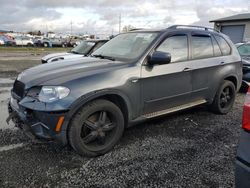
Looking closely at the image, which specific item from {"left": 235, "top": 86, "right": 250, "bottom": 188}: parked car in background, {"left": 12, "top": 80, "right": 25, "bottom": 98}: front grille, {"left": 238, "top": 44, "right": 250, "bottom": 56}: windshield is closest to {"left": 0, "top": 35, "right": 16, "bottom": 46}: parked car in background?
{"left": 238, "top": 44, "right": 250, "bottom": 56}: windshield

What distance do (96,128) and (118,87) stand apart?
25.3 inches

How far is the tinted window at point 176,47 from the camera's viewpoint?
3.79m

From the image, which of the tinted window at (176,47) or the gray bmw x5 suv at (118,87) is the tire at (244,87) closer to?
the gray bmw x5 suv at (118,87)

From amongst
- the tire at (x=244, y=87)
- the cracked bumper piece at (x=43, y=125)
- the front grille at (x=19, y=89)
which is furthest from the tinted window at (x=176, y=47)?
the tire at (x=244, y=87)

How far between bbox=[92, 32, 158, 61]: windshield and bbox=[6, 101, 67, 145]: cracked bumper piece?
1451 millimetres

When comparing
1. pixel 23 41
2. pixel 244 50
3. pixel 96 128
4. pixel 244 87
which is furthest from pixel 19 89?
pixel 23 41

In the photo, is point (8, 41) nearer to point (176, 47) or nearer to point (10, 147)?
point (10, 147)

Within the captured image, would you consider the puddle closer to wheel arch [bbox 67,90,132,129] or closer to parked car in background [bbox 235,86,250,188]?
wheel arch [bbox 67,90,132,129]

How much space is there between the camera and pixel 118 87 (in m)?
3.17

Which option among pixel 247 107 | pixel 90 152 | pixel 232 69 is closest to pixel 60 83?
pixel 90 152

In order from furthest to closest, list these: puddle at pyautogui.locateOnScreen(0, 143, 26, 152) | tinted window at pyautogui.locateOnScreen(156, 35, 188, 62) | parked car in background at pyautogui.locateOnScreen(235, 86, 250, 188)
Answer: tinted window at pyautogui.locateOnScreen(156, 35, 188, 62), puddle at pyautogui.locateOnScreen(0, 143, 26, 152), parked car in background at pyautogui.locateOnScreen(235, 86, 250, 188)

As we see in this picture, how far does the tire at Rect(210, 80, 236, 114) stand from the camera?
15.7ft

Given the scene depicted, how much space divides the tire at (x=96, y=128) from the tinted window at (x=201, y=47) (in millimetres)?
1958

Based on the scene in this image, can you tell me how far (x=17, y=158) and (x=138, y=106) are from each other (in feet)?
6.02
